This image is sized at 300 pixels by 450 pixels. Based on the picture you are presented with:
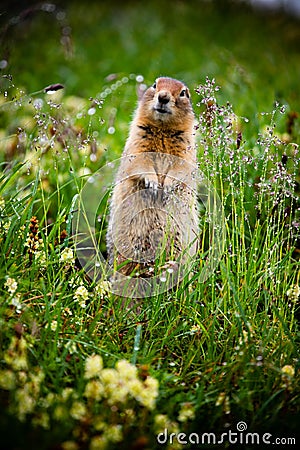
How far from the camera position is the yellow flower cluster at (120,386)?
2.23 m

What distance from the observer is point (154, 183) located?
3.76 m

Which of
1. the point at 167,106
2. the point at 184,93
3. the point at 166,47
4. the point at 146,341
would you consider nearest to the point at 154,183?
the point at 167,106

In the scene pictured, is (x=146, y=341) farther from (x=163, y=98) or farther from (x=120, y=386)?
(x=163, y=98)

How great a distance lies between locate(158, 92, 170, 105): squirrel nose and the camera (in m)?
3.75

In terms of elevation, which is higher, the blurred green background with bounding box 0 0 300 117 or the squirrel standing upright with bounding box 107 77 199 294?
the blurred green background with bounding box 0 0 300 117

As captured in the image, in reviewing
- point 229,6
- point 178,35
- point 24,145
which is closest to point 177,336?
point 24,145

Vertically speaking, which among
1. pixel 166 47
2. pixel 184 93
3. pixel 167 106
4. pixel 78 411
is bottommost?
pixel 78 411

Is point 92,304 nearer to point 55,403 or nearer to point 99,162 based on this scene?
point 55,403

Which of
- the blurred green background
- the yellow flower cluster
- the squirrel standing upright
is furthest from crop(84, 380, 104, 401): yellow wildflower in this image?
the blurred green background

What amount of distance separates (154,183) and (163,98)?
557 mm

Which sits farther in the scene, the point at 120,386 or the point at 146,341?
the point at 146,341

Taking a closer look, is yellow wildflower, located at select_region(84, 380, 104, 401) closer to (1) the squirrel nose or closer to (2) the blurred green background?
(1) the squirrel nose

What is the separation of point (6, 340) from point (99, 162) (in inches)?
97.9

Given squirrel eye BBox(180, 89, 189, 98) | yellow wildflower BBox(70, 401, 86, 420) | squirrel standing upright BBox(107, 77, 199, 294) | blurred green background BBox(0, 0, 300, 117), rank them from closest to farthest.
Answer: yellow wildflower BBox(70, 401, 86, 420)
squirrel standing upright BBox(107, 77, 199, 294)
squirrel eye BBox(180, 89, 189, 98)
blurred green background BBox(0, 0, 300, 117)
